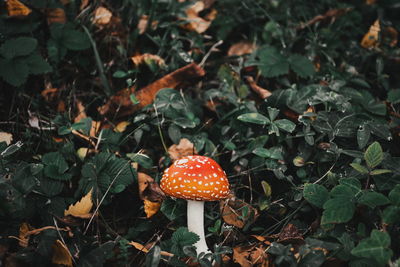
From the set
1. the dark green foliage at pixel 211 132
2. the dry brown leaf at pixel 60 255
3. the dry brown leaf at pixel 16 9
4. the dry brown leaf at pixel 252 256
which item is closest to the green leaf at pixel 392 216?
the dark green foliage at pixel 211 132

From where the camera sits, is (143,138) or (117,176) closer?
(117,176)

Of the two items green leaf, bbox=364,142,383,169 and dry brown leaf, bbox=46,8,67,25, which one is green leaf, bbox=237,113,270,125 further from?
dry brown leaf, bbox=46,8,67,25

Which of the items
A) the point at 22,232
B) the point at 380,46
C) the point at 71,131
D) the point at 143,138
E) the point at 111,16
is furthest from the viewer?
the point at 380,46

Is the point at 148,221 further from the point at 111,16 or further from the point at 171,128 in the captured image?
the point at 111,16

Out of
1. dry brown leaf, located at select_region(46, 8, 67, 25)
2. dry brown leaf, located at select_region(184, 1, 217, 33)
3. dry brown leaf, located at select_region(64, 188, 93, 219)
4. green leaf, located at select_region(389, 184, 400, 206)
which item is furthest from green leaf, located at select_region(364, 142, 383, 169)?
dry brown leaf, located at select_region(46, 8, 67, 25)

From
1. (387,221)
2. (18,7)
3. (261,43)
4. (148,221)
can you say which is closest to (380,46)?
(261,43)

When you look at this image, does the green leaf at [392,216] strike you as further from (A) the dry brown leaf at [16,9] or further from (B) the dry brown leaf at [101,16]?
(A) the dry brown leaf at [16,9]

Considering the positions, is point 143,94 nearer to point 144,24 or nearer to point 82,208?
point 144,24
